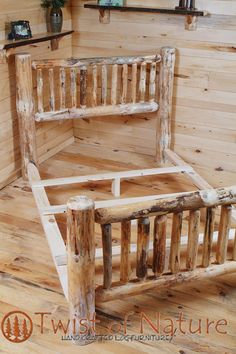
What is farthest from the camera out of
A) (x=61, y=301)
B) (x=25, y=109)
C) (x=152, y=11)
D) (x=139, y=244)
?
(x=152, y=11)

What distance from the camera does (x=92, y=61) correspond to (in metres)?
2.93

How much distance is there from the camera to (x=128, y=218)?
1630mm

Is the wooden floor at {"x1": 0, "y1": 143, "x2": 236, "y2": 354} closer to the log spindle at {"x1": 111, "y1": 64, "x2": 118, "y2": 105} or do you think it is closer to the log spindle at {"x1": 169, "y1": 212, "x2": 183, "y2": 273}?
the log spindle at {"x1": 169, "y1": 212, "x2": 183, "y2": 273}

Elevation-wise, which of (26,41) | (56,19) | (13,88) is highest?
(56,19)

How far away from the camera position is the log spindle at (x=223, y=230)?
1778mm

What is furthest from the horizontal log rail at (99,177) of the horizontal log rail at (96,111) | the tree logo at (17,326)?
the tree logo at (17,326)

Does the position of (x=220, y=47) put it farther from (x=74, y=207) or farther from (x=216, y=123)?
(x=74, y=207)

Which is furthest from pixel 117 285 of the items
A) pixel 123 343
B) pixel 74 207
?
pixel 74 207

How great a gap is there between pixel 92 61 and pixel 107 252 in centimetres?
161

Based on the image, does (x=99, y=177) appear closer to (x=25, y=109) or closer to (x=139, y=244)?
(x=25, y=109)

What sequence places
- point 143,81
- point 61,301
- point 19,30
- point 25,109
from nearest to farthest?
point 61,301 → point 19,30 → point 25,109 → point 143,81

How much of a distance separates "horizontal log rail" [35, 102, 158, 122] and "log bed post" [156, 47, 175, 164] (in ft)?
0.21

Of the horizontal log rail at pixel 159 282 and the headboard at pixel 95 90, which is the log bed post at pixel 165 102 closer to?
the headboard at pixel 95 90

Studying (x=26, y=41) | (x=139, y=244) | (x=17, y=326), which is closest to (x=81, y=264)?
(x=139, y=244)
